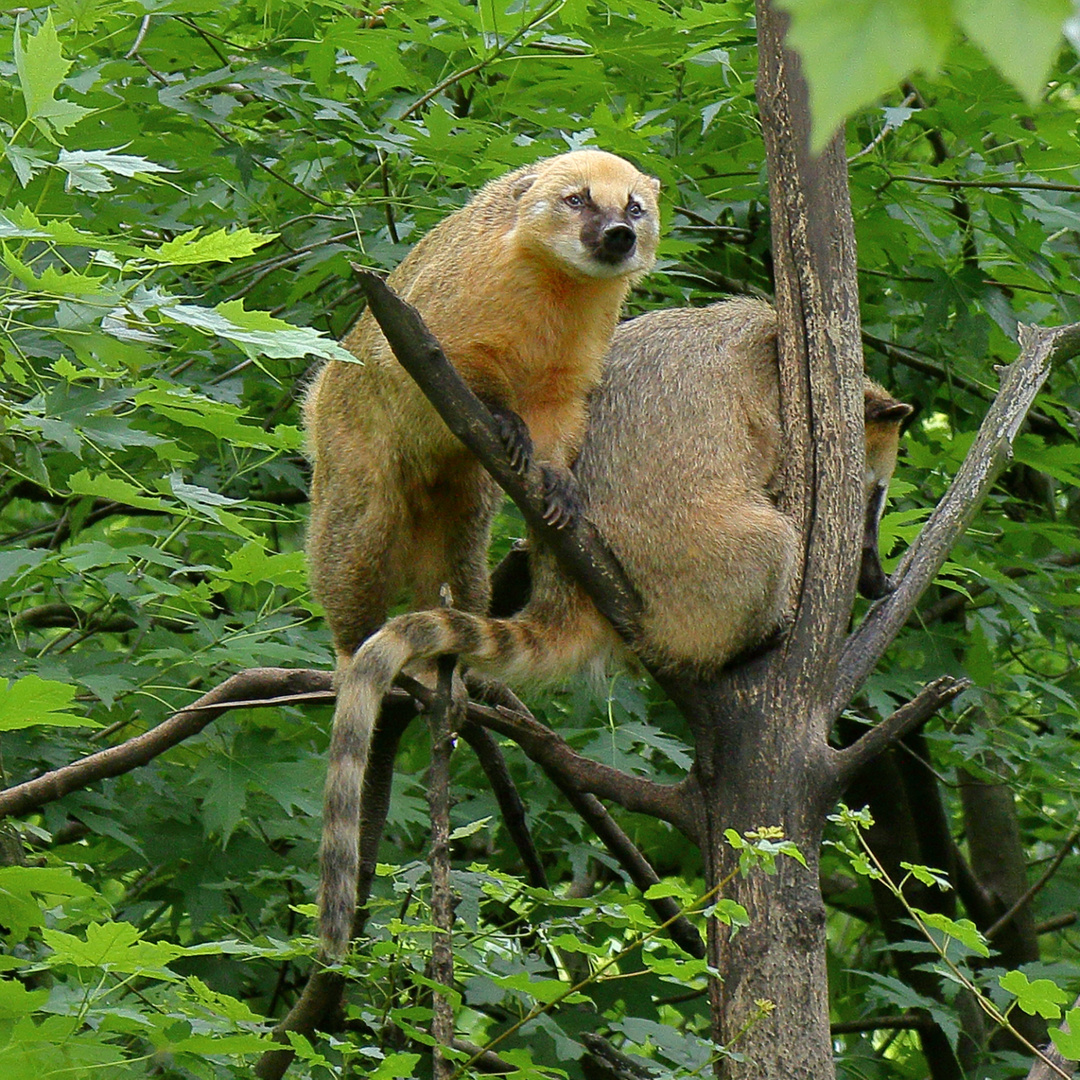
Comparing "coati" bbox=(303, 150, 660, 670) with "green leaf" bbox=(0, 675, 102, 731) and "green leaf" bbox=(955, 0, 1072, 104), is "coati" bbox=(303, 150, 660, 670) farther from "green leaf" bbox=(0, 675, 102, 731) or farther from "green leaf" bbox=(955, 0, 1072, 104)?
"green leaf" bbox=(955, 0, 1072, 104)

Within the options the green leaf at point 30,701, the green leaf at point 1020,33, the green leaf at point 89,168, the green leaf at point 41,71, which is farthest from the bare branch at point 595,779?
the green leaf at point 1020,33

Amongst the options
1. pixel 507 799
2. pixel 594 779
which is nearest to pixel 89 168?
pixel 594 779

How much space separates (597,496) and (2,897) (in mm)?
1879

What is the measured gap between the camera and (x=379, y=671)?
10.9ft

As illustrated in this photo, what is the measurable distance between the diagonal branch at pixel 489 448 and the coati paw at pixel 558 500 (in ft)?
0.05

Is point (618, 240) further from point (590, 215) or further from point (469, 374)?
point (469, 374)

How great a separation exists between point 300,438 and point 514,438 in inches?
48.3

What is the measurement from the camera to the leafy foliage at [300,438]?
3.00 meters

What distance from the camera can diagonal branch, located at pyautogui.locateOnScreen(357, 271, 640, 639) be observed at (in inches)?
110

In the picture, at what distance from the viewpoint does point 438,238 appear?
4.15m

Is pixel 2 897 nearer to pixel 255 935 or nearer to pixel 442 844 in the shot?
pixel 442 844

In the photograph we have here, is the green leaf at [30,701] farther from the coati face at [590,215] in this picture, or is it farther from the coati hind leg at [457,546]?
the coati face at [590,215]

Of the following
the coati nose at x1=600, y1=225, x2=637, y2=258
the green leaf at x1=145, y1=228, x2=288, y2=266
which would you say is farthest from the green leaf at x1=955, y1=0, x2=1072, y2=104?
the coati nose at x1=600, y1=225, x2=637, y2=258

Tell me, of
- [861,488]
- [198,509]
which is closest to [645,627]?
[861,488]
